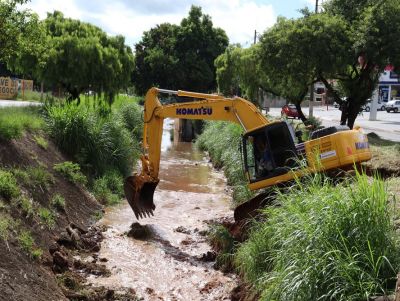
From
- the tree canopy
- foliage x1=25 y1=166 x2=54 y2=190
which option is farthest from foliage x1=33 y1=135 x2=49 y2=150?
the tree canopy

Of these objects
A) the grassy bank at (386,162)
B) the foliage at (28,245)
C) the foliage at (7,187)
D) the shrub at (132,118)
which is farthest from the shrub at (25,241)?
the shrub at (132,118)

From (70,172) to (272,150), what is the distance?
5.51 meters

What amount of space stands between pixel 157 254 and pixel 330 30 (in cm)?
1102

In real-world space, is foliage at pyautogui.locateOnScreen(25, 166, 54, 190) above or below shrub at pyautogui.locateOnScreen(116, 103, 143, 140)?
below

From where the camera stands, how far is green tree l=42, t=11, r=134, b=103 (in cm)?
1684

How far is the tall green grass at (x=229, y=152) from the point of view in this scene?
1323cm

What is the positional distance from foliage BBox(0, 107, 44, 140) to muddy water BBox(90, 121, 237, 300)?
2.90 m

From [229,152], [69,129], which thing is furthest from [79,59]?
[229,152]

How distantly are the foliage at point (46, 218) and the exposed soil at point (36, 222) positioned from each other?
0.13 m

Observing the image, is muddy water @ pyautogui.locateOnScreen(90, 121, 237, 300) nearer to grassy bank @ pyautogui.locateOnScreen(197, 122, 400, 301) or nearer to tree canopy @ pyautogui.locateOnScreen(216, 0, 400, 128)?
grassy bank @ pyautogui.locateOnScreen(197, 122, 400, 301)

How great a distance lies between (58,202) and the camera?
412 inches

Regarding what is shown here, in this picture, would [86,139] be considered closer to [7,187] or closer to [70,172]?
[70,172]

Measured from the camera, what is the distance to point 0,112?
13.0m

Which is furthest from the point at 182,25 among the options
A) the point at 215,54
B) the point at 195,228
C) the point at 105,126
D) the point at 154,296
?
the point at 154,296
